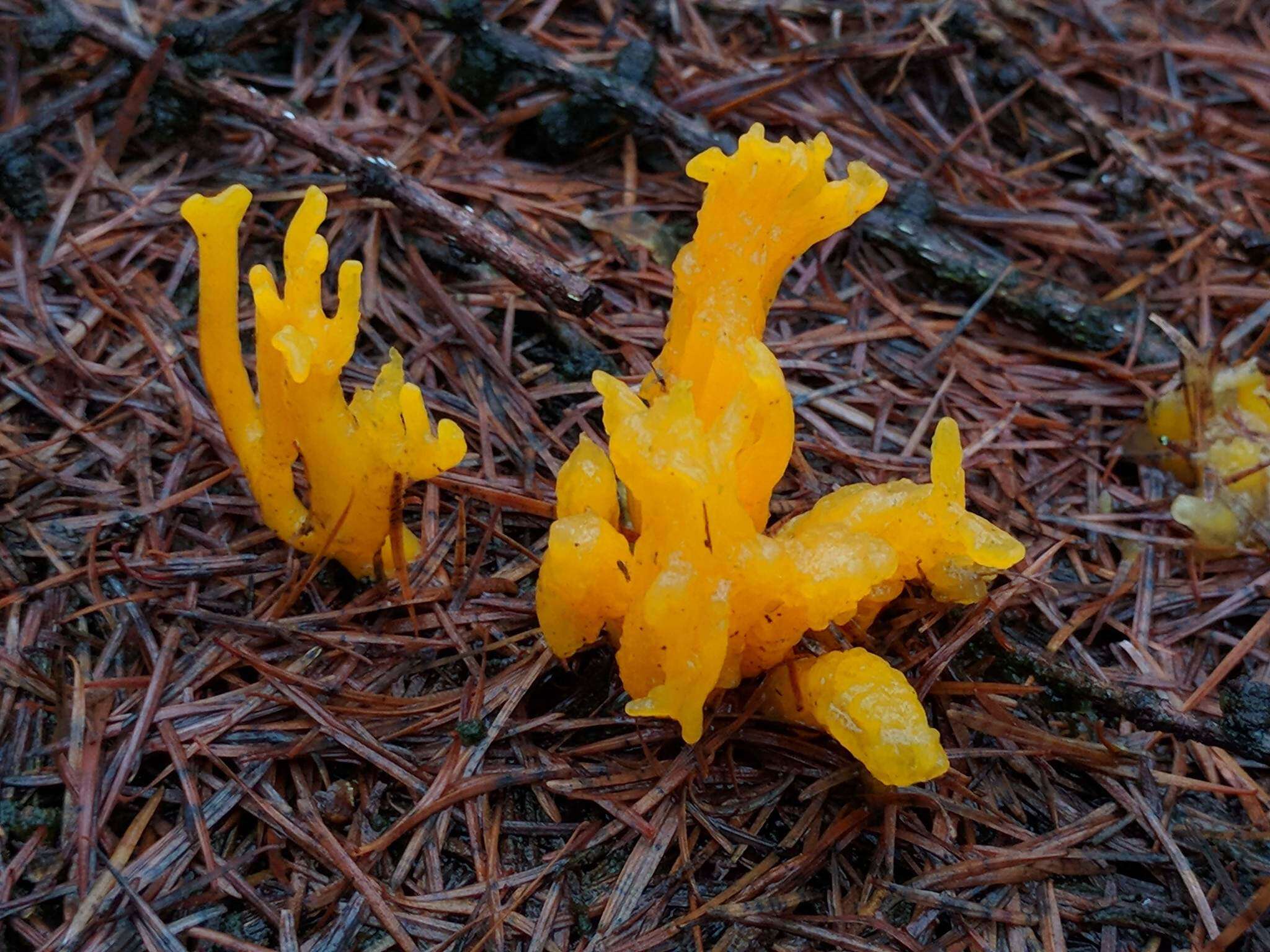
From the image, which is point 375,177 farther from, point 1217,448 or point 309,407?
point 1217,448

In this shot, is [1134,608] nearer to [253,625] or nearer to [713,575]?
[713,575]

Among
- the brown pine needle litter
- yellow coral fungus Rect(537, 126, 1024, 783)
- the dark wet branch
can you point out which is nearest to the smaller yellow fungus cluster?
the brown pine needle litter

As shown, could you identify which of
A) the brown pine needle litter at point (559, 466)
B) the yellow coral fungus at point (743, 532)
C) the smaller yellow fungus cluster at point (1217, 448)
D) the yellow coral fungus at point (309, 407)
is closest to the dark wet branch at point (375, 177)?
the brown pine needle litter at point (559, 466)

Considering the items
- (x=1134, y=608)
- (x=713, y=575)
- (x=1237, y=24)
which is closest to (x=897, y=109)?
(x=1237, y=24)

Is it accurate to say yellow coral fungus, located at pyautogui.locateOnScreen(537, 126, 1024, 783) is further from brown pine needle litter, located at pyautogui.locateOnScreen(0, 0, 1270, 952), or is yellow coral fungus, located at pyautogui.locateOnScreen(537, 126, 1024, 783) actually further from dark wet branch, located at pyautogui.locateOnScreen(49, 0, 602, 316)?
dark wet branch, located at pyautogui.locateOnScreen(49, 0, 602, 316)

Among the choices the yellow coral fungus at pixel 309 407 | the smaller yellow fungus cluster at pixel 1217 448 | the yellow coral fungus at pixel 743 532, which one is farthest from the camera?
the smaller yellow fungus cluster at pixel 1217 448

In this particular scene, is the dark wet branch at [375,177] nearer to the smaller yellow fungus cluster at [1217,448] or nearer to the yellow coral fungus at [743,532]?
the yellow coral fungus at [743,532]
